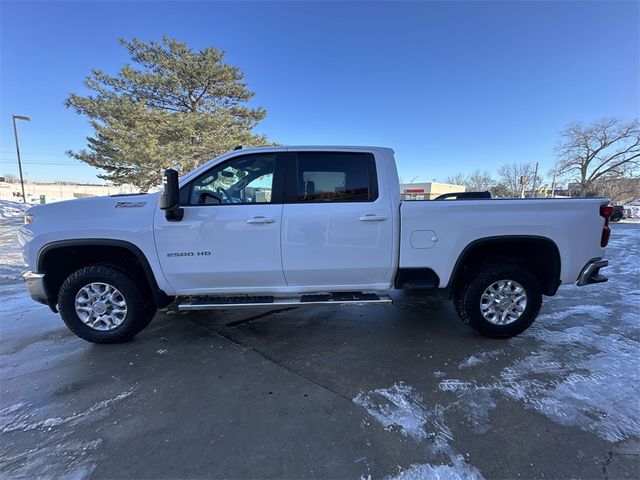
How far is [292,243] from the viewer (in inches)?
127

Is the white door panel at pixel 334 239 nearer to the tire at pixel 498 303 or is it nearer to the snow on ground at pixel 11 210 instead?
the tire at pixel 498 303

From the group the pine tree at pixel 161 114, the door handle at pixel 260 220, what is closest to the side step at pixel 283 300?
the door handle at pixel 260 220

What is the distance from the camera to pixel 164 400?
2.55 meters

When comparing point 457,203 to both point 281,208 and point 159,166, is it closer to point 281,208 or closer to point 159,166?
point 281,208

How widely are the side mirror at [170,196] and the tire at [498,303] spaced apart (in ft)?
10.1

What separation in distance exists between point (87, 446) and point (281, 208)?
231 cm

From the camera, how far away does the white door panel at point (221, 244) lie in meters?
3.19

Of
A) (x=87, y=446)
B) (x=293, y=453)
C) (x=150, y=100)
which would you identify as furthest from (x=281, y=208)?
(x=150, y=100)

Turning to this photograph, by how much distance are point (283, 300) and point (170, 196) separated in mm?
1479

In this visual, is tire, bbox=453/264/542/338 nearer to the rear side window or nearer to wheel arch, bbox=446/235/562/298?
wheel arch, bbox=446/235/562/298

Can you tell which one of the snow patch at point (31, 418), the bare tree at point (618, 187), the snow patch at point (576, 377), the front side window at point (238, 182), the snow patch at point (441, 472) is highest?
the bare tree at point (618, 187)

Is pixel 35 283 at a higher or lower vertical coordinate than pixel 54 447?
higher

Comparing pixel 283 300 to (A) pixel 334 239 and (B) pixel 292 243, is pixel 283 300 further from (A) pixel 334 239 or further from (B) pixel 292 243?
(A) pixel 334 239

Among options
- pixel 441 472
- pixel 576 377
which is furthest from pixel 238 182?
pixel 576 377
